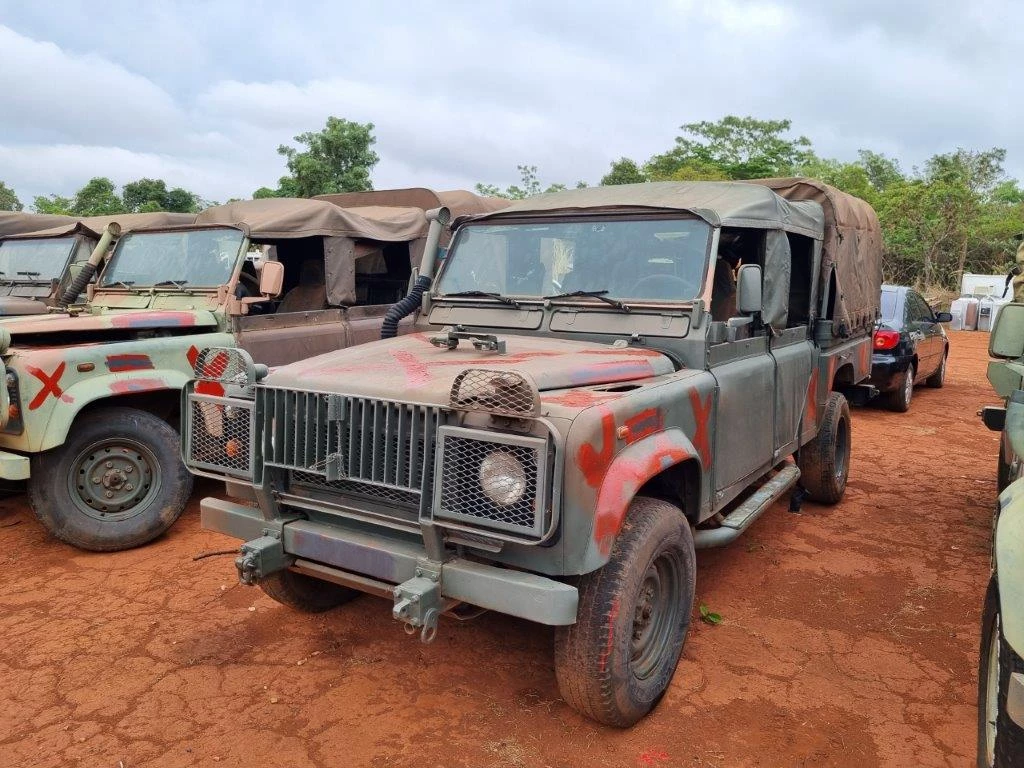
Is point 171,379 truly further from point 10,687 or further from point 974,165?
point 974,165

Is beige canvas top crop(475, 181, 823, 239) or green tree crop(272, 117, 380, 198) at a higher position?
green tree crop(272, 117, 380, 198)

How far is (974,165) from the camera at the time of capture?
28969mm

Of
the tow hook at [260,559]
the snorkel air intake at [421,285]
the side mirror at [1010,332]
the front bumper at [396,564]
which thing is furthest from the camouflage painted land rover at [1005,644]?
the snorkel air intake at [421,285]

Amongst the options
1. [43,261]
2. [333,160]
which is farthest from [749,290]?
[333,160]

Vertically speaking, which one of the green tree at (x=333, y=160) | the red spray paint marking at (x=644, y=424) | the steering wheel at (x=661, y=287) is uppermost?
the green tree at (x=333, y=160)

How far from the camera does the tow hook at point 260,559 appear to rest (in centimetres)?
288

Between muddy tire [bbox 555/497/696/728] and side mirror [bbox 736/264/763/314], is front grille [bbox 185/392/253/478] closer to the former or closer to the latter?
muddy tire [bbox 555/497/696/728]

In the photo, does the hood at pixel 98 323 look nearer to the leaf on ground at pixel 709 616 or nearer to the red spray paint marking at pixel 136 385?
the red spray paint marking at pixel 136 385

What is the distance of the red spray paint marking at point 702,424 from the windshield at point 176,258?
12.0ft

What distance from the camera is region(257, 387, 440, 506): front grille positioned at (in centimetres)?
265

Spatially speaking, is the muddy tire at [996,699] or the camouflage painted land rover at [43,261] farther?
the camouflage painted land rover at [43,261]

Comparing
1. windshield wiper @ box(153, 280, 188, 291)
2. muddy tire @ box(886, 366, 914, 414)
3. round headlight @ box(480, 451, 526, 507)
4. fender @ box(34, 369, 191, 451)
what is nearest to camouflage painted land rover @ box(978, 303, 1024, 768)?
round headlight @ box(480, 451, 526, 507)

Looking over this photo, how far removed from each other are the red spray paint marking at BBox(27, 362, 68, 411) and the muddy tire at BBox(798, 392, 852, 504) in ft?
15.5

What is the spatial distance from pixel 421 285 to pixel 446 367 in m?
1.41
